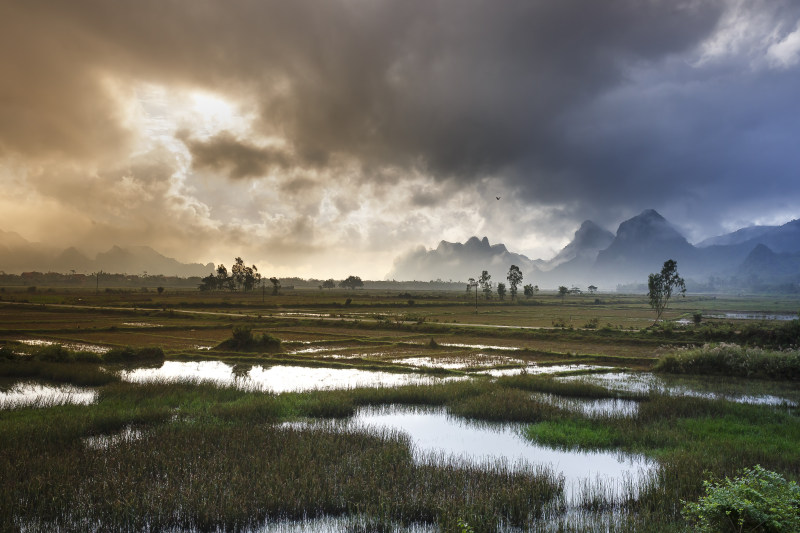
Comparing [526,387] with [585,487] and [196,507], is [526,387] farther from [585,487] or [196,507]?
[196,507]

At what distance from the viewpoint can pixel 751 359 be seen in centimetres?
2100

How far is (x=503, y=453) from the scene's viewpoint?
1030 centimetres

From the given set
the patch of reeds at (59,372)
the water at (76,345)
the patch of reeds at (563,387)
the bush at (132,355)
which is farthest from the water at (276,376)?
the water at (76,345)

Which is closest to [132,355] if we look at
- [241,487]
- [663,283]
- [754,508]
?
[241,487]

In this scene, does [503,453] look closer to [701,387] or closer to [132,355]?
[701,387]

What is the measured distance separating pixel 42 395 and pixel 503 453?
15.7 meters

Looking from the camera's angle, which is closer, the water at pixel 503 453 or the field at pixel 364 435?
the field at pixel 364 435

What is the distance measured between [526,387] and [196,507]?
13.0 meters

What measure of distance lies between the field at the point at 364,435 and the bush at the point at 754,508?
74cm

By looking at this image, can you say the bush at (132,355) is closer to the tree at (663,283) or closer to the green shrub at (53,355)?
the green shrub at (53,355)

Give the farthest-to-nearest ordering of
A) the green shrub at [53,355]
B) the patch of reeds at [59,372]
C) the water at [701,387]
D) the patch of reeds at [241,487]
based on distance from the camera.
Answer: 1. the green shrub at [53,355]
2. the patch of reeds at [59,372]
3. the water at [701,387]
4. the patch of reeds at [241,487]

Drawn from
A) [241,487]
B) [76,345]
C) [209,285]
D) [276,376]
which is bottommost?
[276,376]

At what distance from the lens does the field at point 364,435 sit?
283 inches

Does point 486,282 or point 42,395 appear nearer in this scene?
point 42,395
